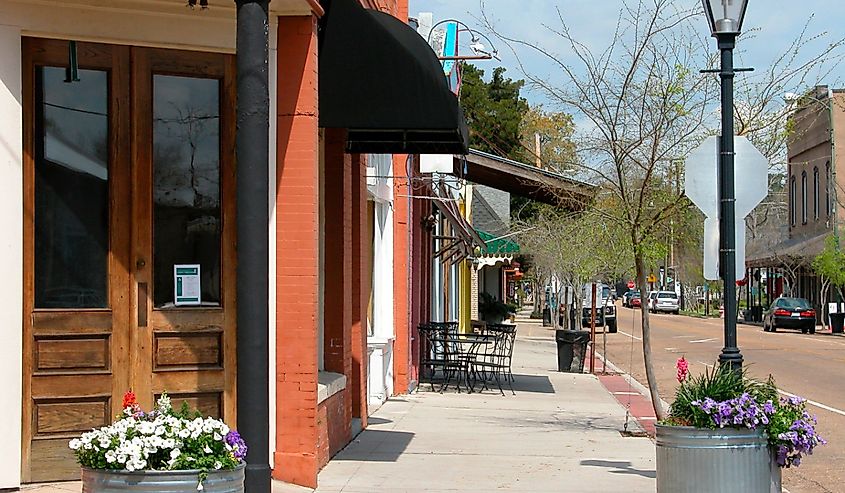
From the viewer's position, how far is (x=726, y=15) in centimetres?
900

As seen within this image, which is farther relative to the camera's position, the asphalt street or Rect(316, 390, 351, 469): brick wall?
the asphalt street

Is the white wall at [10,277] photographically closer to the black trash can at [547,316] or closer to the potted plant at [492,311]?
the potted plant at [492,311]

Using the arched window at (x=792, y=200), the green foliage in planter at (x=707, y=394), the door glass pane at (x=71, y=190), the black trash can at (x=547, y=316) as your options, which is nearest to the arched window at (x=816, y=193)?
the arched window at (x=792, y=200)

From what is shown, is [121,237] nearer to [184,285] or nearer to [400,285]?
[184,285]

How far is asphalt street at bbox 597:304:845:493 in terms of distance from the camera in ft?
39.2

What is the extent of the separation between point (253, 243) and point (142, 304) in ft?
9.09

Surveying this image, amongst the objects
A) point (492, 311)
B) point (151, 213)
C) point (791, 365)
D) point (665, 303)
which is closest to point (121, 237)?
point (151, 213)

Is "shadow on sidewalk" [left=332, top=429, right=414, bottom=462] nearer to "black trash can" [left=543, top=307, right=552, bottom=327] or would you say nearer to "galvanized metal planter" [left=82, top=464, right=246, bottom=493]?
"galvanized metal planter" [left=82, top=464, right=246, bottom=493]

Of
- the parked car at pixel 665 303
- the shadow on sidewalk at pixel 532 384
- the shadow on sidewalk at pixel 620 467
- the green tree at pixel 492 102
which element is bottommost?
the parked car at pixel 665 303

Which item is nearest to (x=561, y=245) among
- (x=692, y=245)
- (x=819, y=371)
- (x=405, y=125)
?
(x=819, y=371)

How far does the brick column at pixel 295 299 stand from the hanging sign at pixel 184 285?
2.09 feet

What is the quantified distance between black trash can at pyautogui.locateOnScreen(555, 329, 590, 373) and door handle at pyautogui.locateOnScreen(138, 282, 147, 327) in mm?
17199

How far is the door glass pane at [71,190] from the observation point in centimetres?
816

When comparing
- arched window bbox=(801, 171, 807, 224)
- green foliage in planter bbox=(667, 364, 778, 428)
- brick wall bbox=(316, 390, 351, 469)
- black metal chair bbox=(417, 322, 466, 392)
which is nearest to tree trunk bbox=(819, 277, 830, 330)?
arched window bbox=(801, 171, 807, 224)
